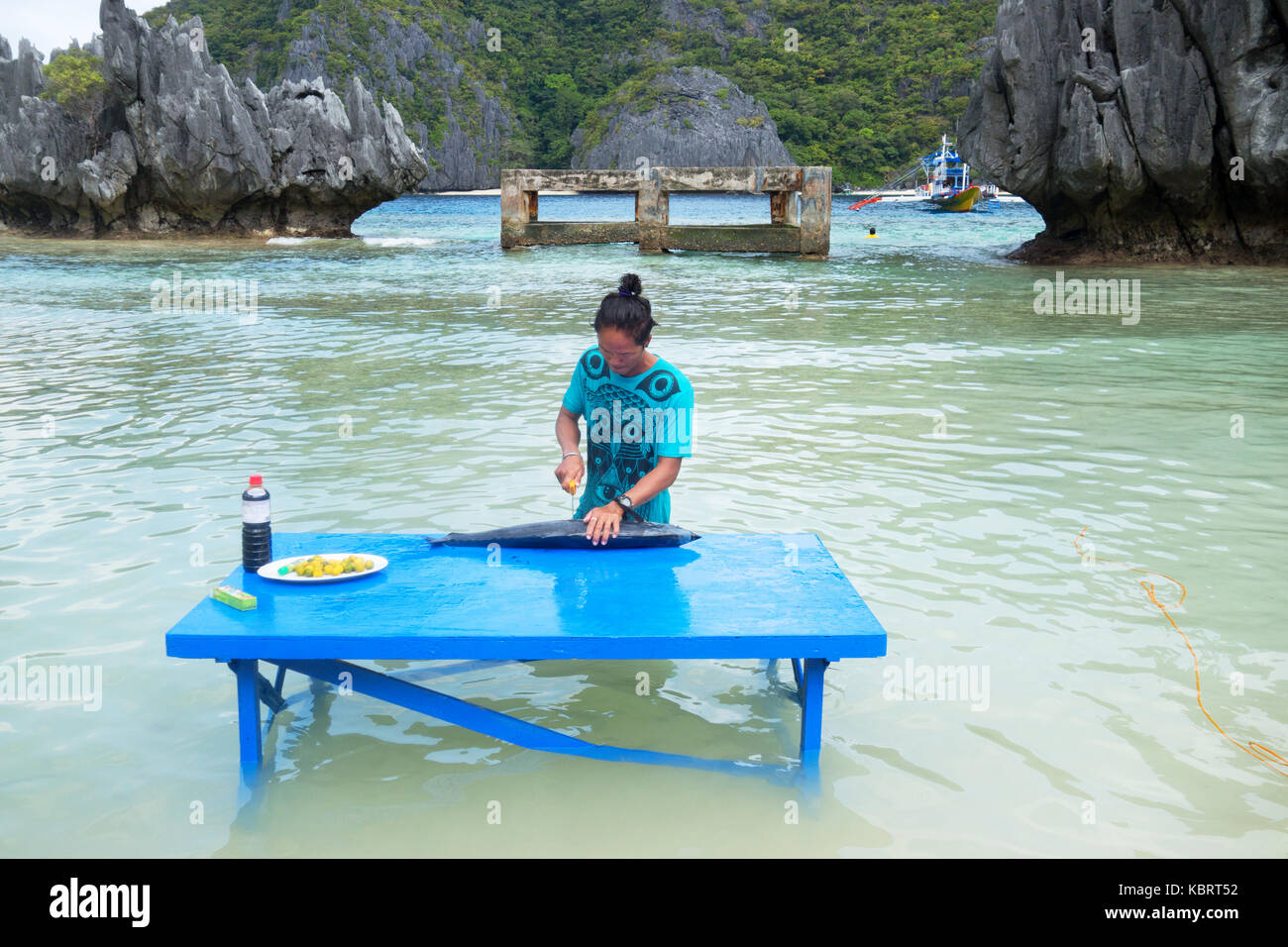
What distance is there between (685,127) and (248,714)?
13695 cm

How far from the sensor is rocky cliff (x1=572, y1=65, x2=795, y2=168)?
132000 mm

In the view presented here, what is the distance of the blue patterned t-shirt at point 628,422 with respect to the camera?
179 inches

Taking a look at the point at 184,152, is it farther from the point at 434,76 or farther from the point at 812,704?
the point at 434,76

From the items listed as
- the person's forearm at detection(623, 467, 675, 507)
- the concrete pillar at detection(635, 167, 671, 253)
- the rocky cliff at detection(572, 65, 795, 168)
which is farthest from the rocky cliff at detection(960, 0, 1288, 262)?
the rocky cliff at detection(572, 65, 795, 168)

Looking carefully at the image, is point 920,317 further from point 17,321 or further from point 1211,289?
point 17,321

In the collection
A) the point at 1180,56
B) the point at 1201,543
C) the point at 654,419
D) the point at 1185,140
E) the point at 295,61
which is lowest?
the point at 1201,543

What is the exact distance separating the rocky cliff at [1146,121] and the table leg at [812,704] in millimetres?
24902

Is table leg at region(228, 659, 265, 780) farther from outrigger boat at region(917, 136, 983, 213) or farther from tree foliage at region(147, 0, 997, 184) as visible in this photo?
tree foliage at region(147, 0, 997, 184)

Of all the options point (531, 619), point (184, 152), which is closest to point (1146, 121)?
point (531, 619)

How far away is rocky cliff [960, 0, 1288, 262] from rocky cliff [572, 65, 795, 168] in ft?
341

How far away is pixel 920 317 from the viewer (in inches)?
679

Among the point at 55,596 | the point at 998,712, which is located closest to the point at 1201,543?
the point at 998,712

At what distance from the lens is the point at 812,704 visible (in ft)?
12.1
